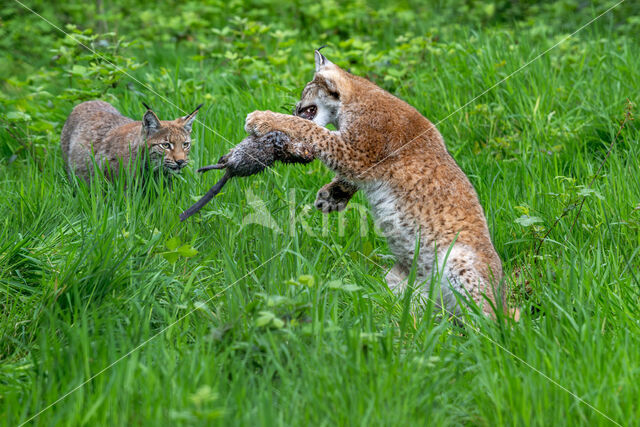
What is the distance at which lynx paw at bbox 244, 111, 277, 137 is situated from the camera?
3.72 metres

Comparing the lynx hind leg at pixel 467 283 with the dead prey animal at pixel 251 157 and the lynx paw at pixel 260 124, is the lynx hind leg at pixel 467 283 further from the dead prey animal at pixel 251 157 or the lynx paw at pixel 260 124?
the lynx paw at pixel 260 124

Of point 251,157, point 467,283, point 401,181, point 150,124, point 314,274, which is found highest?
point 251,157

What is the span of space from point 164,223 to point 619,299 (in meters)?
2.49

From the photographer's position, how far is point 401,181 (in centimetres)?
392

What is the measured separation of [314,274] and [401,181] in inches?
37.1

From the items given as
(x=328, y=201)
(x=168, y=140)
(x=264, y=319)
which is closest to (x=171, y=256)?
(x=264, y=319)

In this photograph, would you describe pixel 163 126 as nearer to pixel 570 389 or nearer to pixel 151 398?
pixel 151 398

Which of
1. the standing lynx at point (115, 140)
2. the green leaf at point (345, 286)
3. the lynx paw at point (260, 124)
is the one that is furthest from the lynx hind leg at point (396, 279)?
the standing lynx at point (115, 140)

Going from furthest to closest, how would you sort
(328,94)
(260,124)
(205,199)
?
(328,94), (260,124), (205,199)

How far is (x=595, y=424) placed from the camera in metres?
2.42

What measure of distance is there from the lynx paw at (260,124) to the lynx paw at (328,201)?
2.07 ft

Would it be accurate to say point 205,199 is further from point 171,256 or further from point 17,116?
point 17,116

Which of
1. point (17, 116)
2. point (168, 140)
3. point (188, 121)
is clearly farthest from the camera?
point (17, 116)

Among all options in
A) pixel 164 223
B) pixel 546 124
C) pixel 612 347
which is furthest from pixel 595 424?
pixel 546 124
